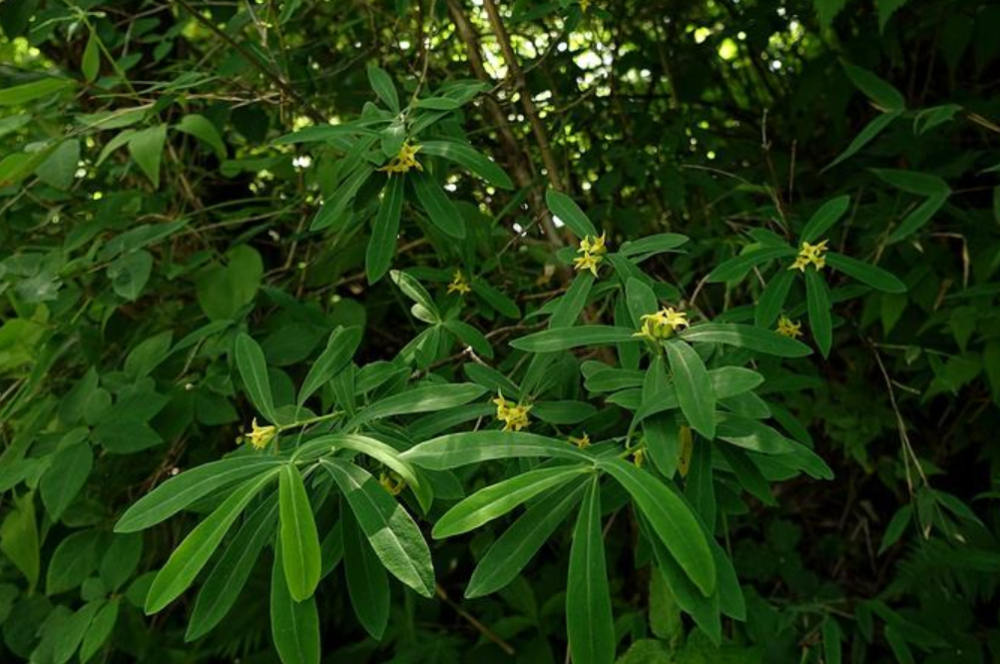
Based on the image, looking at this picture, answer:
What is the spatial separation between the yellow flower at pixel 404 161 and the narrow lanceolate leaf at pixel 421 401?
0.30 meters

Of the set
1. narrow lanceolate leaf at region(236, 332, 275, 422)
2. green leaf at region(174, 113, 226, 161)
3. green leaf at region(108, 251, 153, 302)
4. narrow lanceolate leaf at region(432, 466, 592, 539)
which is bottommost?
narrow lanceolate leaf at region(432, 466, 592, 539)

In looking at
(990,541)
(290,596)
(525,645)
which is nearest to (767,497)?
(290,596)

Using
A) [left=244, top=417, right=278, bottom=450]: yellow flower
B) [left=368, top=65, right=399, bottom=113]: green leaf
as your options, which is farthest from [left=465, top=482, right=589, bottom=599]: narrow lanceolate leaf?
[left=368, top=65, right=399, bottom=113]: green leaf

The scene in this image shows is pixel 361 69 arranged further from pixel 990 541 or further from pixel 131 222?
pixel 990 541

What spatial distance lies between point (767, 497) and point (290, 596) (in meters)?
0.49

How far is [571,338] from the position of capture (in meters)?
1.07

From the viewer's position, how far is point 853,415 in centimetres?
193

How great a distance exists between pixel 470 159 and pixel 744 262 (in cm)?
36

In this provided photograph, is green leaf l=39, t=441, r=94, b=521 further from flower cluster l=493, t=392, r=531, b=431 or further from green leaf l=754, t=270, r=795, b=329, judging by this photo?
green leaf l=754, t=270, r=795, b=329

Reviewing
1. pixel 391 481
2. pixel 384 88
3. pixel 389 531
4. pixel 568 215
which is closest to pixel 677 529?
pixel 389 531

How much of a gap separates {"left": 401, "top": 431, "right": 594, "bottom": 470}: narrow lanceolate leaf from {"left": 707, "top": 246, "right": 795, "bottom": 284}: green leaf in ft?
1.42

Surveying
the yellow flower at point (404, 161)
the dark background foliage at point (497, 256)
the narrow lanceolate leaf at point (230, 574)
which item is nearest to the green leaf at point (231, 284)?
the dark background foliage at point (497, 256)

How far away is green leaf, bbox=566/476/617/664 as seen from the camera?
869 millimetres

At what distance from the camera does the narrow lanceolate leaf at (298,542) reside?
859mm
